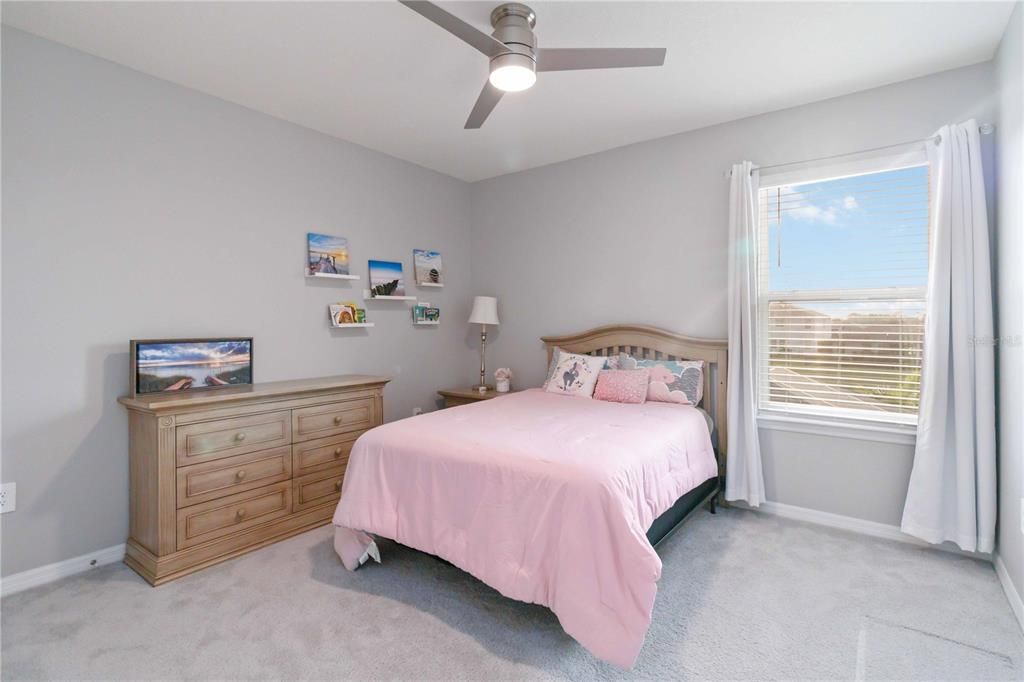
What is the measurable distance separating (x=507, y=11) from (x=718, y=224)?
2.05 m

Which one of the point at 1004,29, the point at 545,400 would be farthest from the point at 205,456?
the point at 1004,29

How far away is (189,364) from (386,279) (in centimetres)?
156

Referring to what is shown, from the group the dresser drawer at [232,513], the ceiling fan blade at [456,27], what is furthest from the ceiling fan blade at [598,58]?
the dresser drawer at [232,513]

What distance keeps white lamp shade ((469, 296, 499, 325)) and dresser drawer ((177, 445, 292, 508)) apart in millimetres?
1934

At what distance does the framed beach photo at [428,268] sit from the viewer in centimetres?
424

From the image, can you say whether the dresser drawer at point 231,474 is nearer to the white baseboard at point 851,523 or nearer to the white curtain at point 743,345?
the white curtain at point 743,345

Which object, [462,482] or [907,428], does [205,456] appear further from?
[907,428]

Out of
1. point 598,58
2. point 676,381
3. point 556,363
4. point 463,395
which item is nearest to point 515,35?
point 598,58

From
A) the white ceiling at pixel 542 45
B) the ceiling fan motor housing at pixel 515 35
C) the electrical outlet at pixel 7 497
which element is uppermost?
the white ceiling at pixel 542 45

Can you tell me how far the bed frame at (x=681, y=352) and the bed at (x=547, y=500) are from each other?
0.06 m

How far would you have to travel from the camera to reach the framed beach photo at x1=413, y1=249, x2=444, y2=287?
13.9ft

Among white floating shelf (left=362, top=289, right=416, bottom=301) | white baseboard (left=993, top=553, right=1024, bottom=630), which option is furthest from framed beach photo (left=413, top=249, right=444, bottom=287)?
white baseboard (left=993, top=553, right=1024, bottom=630)

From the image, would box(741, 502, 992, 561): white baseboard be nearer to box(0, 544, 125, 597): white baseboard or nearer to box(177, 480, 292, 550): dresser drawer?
box(177, 480, 292, 550): dresser drawer

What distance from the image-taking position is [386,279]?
3959mm
